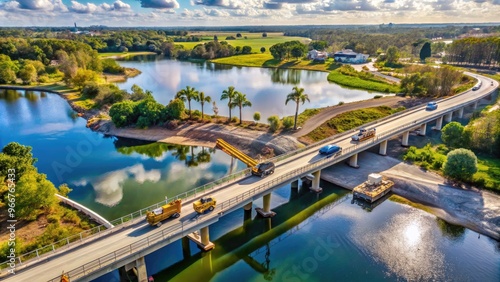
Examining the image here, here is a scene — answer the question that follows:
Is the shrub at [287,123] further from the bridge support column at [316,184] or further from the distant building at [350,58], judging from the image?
the distant building at [350,58]

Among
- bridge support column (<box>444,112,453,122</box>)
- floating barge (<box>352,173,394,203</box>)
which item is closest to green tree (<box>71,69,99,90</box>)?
floating barge (<box>352,173,394,203</box>)

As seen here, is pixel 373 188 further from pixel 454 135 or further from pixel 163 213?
pixel 163 213

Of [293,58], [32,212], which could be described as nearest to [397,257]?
[32,212]

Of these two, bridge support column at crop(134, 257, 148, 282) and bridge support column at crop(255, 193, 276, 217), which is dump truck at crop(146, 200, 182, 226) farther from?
bridge support column at crop(255, 193, 276, 217)

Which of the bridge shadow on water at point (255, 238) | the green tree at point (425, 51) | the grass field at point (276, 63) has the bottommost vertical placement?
the bridge shadow on water at point (255, 238)

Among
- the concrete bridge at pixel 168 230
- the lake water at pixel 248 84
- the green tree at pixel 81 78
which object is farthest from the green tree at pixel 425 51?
the green tree at pixel 81 78

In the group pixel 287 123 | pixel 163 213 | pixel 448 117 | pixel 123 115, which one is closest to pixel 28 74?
pixel 123 115

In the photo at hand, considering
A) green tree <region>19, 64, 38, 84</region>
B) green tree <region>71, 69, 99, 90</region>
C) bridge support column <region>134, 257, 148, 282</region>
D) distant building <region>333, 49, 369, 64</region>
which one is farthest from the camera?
distant building <region>333, 49, 369, 64</region>
